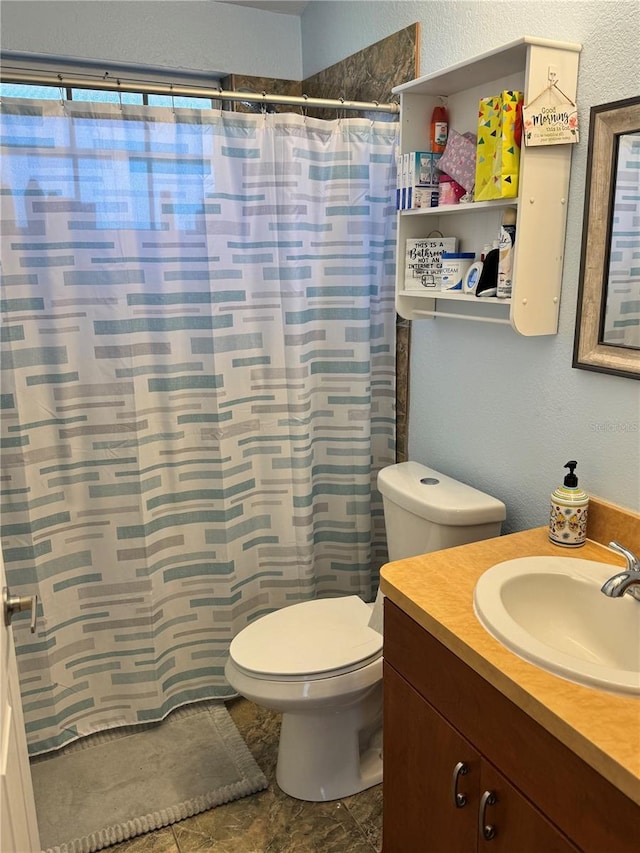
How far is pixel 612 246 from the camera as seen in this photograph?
1.47 metres

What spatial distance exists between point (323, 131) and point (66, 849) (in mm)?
2126

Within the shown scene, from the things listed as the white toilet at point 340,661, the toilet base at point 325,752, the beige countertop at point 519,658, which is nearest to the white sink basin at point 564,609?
the beige countertop at point 519,658

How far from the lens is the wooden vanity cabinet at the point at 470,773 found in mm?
993

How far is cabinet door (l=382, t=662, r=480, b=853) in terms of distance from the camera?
1260 mm

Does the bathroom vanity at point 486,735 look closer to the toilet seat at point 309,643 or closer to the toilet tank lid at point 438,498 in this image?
the toilet tank lid at point 438,498

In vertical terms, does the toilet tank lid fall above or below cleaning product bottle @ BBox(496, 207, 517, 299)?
below

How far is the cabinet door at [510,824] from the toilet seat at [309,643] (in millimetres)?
616

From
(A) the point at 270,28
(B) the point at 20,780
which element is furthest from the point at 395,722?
(A) the point at 270,28

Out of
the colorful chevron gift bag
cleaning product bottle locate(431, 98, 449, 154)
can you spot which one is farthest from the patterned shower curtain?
the colorful chevron gift bag

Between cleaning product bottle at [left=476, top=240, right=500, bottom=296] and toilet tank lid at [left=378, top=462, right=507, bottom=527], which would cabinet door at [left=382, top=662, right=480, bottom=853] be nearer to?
toilet tank lid at [left=378, top=462, right=507, bottom=527]

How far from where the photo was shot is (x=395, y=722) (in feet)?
4.83

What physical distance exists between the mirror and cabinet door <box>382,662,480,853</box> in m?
0.81

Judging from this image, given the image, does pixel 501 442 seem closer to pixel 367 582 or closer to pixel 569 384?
pixel 569 384

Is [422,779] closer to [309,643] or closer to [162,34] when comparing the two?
[309,643]
